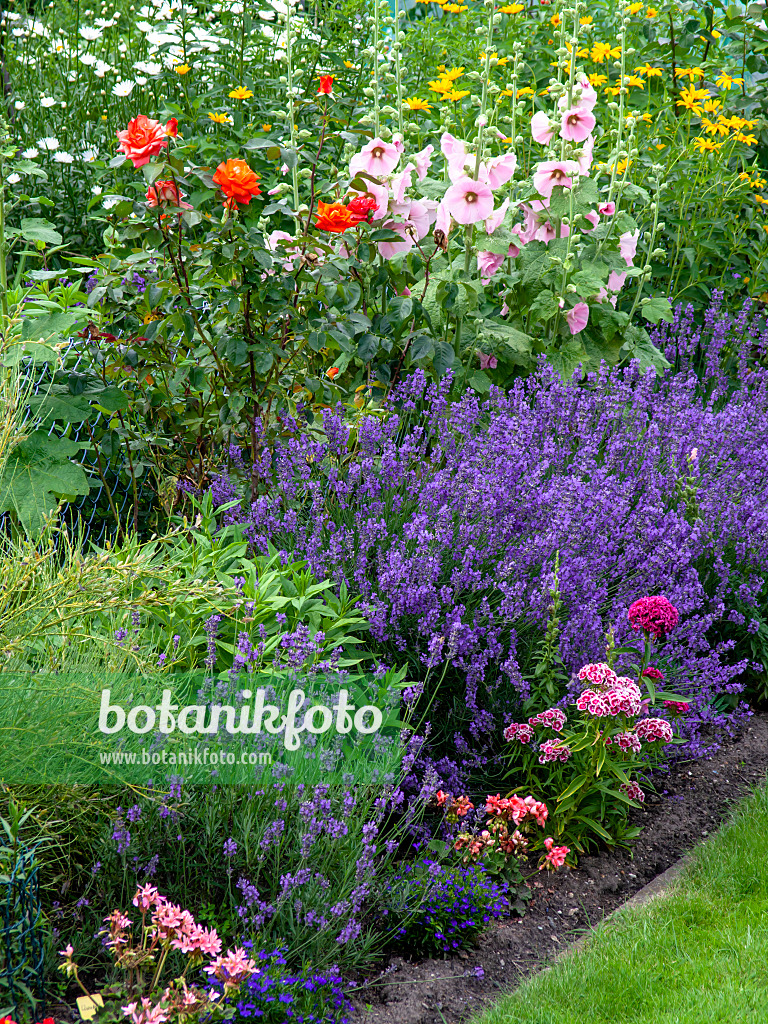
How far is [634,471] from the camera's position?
370 cm

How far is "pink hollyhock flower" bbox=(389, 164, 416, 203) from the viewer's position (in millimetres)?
3998

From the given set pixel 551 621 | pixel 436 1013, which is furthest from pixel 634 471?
pixel 436 1013

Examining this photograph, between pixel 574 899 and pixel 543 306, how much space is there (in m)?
2.64

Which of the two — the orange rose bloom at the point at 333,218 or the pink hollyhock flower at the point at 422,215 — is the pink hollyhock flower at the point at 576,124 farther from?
the orange rose bloom at the point at 333,218

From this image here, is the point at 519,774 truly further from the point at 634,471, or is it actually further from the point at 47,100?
the point at 47,100

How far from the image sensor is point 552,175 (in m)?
4.25

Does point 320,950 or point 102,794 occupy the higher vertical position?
point 102,794

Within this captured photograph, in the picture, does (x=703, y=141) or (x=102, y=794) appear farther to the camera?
(x=703, y=141)

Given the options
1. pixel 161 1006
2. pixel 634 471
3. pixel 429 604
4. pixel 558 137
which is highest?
pixel 558 137

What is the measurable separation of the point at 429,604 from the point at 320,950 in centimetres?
99

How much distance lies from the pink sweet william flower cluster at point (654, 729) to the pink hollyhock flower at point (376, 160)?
8.12 ft

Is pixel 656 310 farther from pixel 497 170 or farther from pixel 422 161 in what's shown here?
pixel 422 161

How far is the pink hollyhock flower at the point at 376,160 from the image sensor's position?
3996mm

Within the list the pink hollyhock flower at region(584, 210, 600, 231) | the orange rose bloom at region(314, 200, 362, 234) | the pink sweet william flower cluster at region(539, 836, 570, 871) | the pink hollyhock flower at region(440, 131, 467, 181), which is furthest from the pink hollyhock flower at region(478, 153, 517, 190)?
the pink sweet william flower cluster at region(539, 836, 570, 871)
